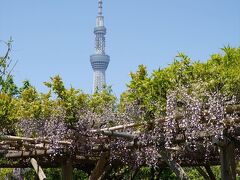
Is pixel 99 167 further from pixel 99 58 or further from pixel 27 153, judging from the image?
pixel 99 58

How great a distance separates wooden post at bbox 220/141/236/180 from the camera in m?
7.88

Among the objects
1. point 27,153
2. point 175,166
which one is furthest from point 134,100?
point 27,153

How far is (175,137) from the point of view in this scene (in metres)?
8.67

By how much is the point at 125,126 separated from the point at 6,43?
2.72 meters

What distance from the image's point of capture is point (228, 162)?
7949mm

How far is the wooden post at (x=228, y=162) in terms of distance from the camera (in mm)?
7875

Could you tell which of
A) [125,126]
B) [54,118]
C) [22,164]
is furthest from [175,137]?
[22,164]

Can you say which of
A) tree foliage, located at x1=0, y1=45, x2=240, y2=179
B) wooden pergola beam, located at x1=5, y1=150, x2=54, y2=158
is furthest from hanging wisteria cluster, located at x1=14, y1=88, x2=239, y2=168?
wooden pergola beam, located at x1=5, y1=150, x2=54, y2=158

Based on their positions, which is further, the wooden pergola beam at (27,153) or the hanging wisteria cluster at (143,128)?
the wooden pergola beam at (27,153)

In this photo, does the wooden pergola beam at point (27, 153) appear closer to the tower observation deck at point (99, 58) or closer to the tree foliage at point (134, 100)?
the tree foliage at point (134, 100)

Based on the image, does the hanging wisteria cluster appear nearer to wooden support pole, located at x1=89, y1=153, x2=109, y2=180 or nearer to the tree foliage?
the tree foliage

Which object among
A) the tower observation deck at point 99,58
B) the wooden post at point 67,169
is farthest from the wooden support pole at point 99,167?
the tower observation deck at point 99,58

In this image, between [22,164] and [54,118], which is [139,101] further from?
[22,164]

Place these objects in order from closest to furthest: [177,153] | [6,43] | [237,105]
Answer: [237,105], [6,43], [177,153]
